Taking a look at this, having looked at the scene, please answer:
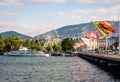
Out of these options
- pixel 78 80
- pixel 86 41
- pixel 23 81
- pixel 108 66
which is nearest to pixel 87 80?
pixel 78 80

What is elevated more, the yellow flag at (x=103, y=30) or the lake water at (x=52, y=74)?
the yellow flag at (x=103, y=30)

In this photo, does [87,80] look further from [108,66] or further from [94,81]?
[108,66]

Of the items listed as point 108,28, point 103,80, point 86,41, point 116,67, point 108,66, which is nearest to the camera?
point 103,80

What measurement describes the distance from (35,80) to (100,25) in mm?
30342

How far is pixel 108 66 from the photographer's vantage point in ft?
325

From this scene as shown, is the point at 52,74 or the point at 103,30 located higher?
the point at 103,30

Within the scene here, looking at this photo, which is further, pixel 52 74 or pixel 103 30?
pixel 103 30

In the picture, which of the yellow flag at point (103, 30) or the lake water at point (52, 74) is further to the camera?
the yellow flag at point (103, 30)

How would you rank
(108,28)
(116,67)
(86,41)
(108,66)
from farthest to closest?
(86,41)
(108,66)
(116,67)
(108,28)

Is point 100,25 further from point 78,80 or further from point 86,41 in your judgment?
point 86,41

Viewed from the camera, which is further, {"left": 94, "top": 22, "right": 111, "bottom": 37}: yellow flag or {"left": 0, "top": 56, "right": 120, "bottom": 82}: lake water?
{"left": 94, "top": 22, "right": 111, "bottom": 37}: yellow flag

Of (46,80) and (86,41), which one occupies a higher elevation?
(86,41)

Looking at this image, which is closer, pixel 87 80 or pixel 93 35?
pixel 87 80

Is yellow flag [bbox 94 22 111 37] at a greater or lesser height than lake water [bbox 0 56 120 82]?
greater
